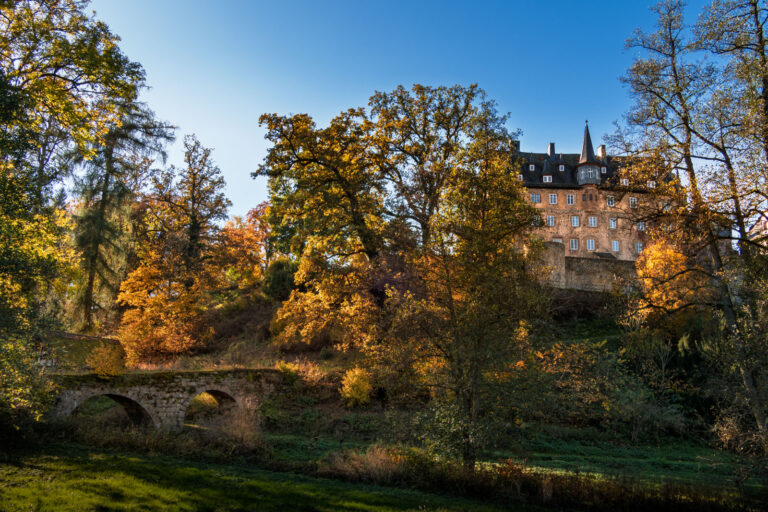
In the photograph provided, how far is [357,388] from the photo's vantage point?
19.1 m

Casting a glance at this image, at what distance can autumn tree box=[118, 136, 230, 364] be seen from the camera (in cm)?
2309

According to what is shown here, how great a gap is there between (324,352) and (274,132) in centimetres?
1110

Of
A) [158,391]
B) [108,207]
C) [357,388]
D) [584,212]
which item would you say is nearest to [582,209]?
[584,212]

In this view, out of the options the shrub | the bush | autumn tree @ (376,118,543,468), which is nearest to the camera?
autumn tree @ (376,118,543,468)

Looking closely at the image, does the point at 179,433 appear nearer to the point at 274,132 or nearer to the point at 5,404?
the point at 5,404

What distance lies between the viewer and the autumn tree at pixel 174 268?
23094mm

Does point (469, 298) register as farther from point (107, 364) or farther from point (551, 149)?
point (551, 149)

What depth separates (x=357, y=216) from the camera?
19422 millimetres

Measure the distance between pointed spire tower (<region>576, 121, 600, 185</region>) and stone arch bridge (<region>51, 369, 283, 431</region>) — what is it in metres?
41.7

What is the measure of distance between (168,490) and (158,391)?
7.66 m

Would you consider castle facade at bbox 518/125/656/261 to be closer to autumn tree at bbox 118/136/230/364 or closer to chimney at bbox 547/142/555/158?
chimney at bbox 547/142/555/158

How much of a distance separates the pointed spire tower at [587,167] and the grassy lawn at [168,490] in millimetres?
46250

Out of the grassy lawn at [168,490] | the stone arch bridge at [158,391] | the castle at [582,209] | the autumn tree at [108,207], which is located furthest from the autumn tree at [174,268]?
the castle at [582,209]

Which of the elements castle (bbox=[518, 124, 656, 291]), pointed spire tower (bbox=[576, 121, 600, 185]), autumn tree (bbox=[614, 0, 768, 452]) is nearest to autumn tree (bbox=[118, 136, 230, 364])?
autumn tree (bbox=[614, 0, 768, 452])
